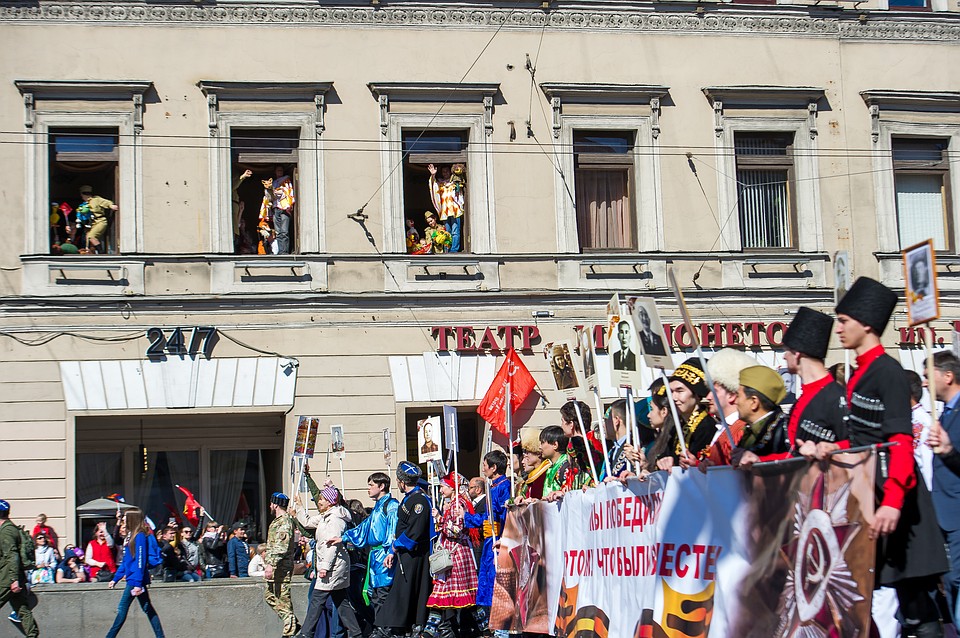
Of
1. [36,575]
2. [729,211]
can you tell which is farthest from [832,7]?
[36,575]

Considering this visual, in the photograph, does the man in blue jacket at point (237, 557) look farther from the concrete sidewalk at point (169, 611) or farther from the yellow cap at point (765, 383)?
the yellow cap at point (765, 383)

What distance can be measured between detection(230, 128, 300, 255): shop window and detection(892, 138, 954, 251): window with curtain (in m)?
11.0

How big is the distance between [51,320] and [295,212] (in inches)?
172

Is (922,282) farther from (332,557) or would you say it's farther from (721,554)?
(332,557)

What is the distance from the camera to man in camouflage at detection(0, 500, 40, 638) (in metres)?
16.2

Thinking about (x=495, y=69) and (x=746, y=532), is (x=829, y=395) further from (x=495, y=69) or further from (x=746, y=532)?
(x=495, y=69)

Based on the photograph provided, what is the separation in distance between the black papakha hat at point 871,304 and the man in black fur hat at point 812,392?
0.38m

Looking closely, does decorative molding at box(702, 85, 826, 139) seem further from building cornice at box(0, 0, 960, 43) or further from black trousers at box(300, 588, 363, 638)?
black trousers at box(300, 588, 363, 638)

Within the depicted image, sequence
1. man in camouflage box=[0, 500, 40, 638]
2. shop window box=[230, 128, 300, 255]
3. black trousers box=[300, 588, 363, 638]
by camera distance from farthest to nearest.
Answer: shop window box=[230, 128, 300, 255] < man in camouflage box=[0, 500, 40, 638] < black trousers box=[300, 588, 363, 638]

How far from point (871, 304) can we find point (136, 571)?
1135 cm

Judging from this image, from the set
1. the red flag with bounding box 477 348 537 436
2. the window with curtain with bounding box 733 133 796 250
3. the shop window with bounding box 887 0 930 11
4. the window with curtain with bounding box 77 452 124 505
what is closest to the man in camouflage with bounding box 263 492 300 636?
the red flag with bounding box 477 348 537 436

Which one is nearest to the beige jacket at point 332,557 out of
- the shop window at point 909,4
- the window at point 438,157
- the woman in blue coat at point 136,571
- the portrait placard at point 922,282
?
the woman in blue coat at point 136,571

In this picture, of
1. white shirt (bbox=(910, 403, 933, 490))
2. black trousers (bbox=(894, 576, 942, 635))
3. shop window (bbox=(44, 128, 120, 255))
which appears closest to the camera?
black trousers (bbox=(894, 576, 942, 635))

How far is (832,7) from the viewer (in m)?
24.6
